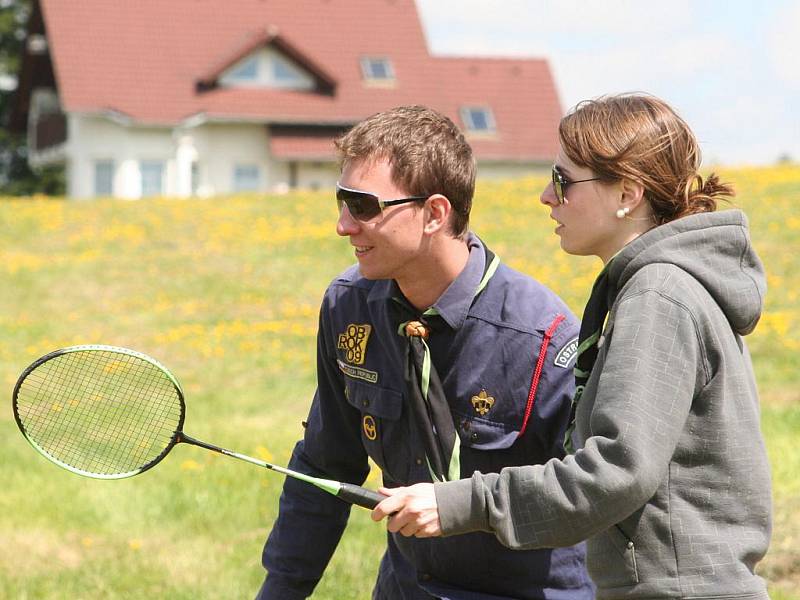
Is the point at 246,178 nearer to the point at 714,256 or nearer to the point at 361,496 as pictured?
the point at 361,496

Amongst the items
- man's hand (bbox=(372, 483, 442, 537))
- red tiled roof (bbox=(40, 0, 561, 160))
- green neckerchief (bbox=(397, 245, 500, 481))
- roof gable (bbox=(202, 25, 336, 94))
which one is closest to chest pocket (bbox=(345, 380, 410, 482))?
green neckerchief (bbox=(397, 245, 500, 481))

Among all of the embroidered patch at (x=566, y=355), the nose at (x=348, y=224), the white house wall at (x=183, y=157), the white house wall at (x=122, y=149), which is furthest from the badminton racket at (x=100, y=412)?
the white house wall at (x=122, y=149)

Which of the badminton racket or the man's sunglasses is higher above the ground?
the man's sunglasses

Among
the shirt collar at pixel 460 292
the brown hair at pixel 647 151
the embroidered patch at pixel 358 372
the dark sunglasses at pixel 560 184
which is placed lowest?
the embroidered patch at pixel 358 372

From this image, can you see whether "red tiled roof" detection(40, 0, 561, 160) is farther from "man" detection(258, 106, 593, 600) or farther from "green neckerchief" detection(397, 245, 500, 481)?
"green neckerchief" detection(397, 245, 500, 481)

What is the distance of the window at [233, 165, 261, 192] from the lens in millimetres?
37125

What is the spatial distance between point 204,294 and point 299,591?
43.1ft

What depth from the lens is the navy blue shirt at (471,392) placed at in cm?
338

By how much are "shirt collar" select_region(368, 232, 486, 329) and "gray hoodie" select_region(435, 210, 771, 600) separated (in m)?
0.78

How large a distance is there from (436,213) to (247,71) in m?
34.1

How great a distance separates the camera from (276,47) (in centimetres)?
3672

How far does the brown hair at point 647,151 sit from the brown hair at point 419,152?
70 centimetres

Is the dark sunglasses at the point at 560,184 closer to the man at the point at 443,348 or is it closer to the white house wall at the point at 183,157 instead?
the man at the point at 443,348

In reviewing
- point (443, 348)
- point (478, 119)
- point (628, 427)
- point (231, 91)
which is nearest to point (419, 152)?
point (443, 348)
